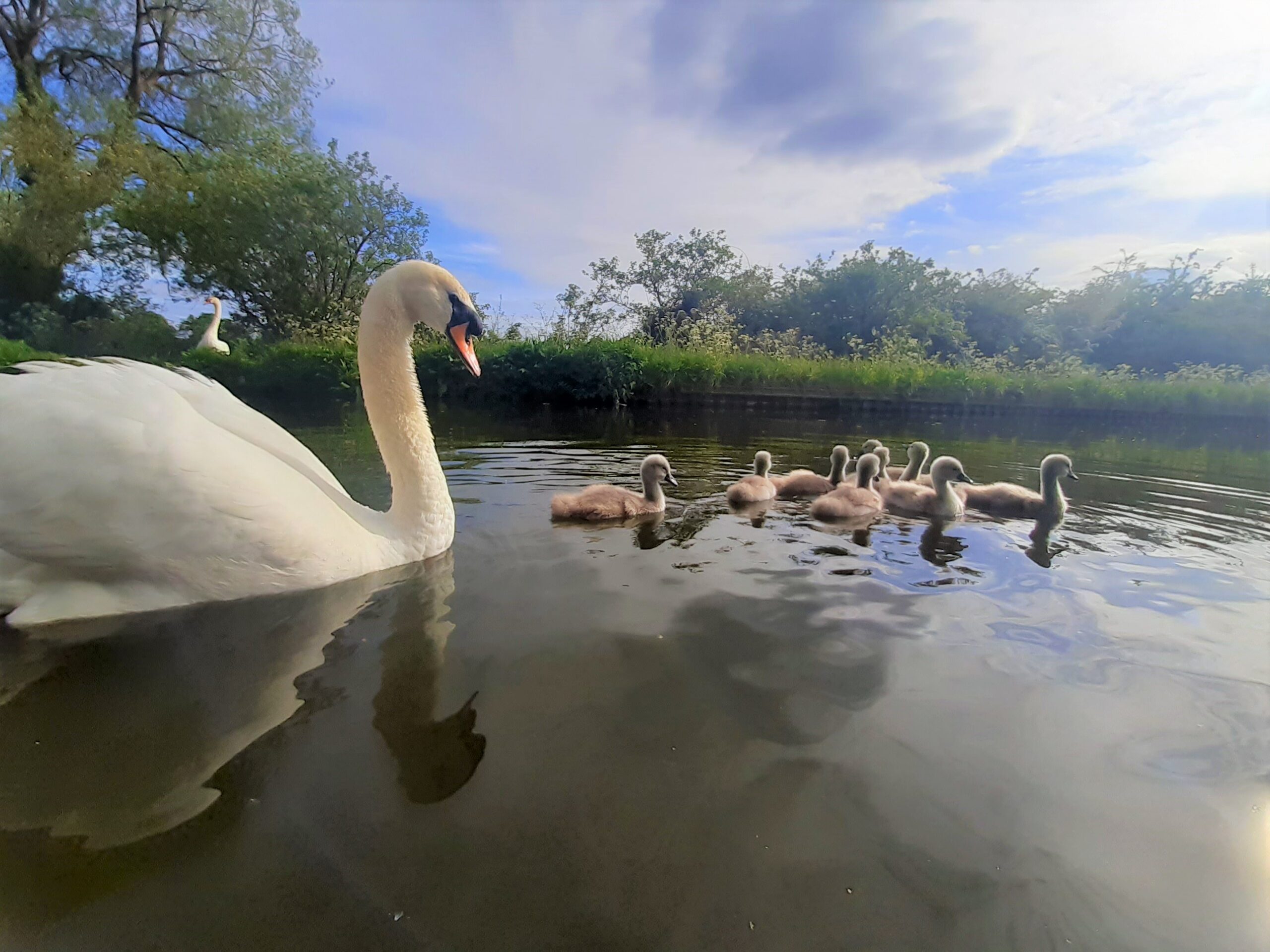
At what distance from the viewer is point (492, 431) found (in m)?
9.71

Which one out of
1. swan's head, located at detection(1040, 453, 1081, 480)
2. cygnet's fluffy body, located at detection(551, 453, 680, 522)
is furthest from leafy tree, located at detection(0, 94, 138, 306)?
swan's head, located at detection(1040, 453, 1081, 480)

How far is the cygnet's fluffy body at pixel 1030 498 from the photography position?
4625 mm

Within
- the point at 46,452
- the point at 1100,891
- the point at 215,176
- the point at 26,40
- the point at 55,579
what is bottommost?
the point at 1100,891

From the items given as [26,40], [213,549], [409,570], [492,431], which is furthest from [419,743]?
[26,40]

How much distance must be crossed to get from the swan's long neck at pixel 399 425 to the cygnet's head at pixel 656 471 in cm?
182

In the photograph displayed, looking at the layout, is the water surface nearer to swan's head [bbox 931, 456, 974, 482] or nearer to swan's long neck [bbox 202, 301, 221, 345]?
swan's head [bbox 931, 456, 974, 482]

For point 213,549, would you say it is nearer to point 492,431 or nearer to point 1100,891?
point 1100,891

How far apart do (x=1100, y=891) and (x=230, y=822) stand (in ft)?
6.07

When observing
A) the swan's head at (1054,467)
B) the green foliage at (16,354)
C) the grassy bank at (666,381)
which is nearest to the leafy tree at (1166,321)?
the grassy bank at (666,381)

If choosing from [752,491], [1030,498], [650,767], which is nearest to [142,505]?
[650,767]

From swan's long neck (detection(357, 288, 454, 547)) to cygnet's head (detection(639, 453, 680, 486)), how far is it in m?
1.82

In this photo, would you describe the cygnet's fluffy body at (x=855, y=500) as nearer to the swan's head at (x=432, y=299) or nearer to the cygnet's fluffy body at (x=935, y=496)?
the cygnet's fluffy body at (x=935, y=496)

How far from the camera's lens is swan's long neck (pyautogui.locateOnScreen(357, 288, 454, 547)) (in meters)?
3.18

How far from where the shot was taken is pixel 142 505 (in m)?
2.13
